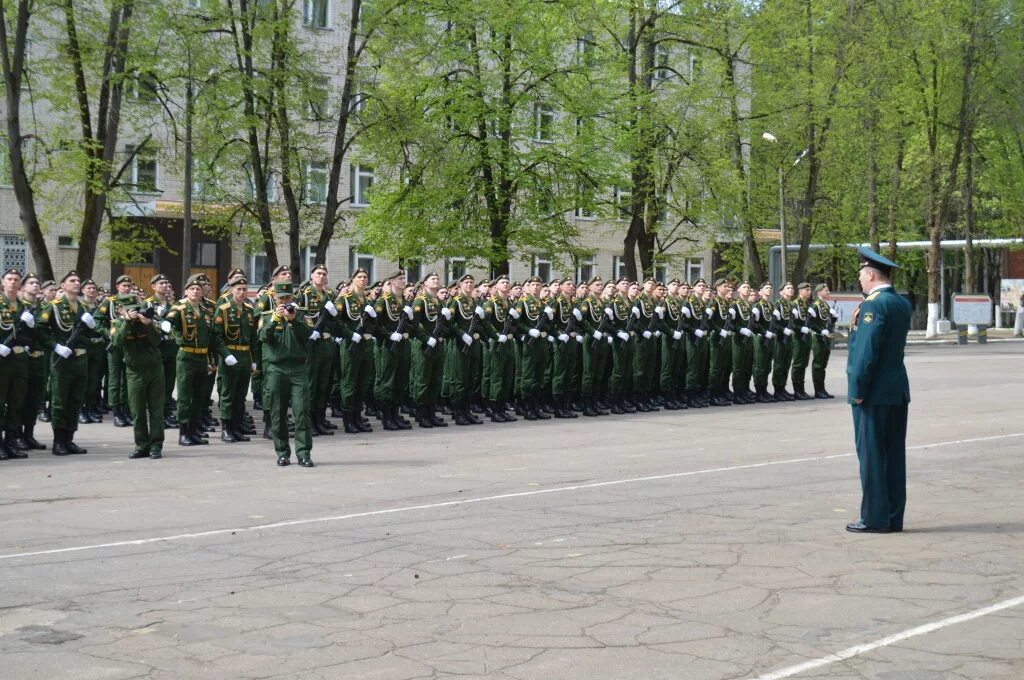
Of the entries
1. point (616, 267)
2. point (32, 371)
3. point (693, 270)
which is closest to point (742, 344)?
point (32, 371)

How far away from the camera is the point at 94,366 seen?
19.1 metres

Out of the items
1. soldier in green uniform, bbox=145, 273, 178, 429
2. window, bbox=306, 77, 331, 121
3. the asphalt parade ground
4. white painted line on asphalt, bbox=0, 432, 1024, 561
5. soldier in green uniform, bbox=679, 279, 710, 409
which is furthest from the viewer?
window, bbox=306, 77, 331, 121

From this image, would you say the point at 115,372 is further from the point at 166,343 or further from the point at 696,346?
the point at 696,346

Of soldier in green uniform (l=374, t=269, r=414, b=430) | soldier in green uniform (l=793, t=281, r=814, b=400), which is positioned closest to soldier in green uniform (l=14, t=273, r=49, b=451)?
soldier in green uniform (l=374, t=269, r=414, b=430)

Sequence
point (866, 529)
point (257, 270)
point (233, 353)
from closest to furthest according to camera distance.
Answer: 1. point (866, 529)
2. point (233, 353)
3. point (257, 270)

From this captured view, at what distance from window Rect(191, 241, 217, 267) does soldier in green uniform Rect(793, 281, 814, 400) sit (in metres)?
29.7

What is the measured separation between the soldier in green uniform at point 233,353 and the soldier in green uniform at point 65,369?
1.48 m

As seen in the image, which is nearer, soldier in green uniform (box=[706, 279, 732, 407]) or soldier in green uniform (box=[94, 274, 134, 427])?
soldier in green uniform (box=[94, 274, 134, 427])

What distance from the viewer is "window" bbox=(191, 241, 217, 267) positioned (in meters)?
49.6

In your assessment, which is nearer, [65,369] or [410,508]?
[410,508]

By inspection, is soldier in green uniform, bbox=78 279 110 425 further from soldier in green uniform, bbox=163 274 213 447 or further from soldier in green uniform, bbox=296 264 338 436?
soldier in green uniform, bbox=296 264 338 436

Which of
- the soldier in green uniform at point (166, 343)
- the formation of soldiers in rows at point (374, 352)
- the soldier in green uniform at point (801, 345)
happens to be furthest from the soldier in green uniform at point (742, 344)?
the soldier in green uniform at point (166, 343)

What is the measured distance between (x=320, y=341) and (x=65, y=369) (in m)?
3.13

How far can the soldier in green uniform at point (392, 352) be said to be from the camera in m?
18.4
